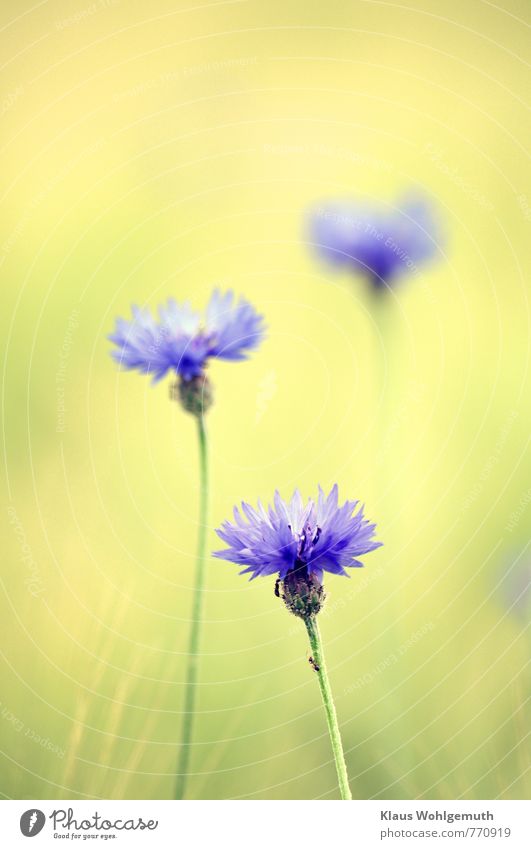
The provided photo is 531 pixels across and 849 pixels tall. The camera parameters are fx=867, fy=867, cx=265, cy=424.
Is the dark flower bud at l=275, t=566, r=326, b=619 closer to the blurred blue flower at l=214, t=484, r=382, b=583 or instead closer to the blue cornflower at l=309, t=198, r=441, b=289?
the blurred blue flower at l=214, t=484, r=382, b=583

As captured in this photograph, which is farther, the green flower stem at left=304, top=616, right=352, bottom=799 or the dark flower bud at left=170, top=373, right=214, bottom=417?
the dark flower bud at left=170, top=373, right=214, bottom=417

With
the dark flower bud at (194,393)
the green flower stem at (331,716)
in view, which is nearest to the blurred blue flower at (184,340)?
the dark flower bud at (194,393)

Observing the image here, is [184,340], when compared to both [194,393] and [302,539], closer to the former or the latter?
[194,393]

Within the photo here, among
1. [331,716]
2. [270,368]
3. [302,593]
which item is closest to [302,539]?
[302,593]

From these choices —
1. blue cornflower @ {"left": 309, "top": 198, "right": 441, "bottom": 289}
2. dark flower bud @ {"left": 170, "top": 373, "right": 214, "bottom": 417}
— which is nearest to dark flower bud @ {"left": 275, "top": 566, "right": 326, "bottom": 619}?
dark flower bud @ {"left": 170, "top": 373, "right": 214, "bottom": 417}

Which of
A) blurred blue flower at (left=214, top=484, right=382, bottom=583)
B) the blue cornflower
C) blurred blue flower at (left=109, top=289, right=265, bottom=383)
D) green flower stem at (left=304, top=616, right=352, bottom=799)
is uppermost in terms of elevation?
the blue cornflower

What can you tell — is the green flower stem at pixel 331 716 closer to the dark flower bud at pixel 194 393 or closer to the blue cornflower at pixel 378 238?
the dark flower bud at pixel 194 393
